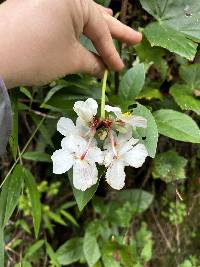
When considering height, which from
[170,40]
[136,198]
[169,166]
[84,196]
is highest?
[170,40]

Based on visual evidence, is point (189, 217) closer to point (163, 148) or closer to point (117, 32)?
point (163, 148)

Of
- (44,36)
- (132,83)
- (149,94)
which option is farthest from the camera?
(149,94)

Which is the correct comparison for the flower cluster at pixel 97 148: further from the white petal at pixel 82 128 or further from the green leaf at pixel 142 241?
the green leaf at pixel 142 241

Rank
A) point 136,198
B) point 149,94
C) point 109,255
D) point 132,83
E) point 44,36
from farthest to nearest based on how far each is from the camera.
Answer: point 136,198, point 109,255, point 149,94, point 132,83, point 44,36

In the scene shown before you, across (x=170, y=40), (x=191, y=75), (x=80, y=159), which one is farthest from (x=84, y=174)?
(x=191, y=75)

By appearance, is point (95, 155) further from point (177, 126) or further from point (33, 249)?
point (33, 249)

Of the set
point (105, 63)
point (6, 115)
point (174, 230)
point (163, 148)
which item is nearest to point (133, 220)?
point (174, 230)
